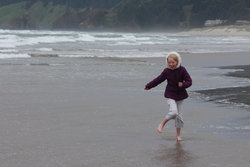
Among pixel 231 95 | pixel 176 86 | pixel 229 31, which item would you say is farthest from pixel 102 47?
pixel 229 31

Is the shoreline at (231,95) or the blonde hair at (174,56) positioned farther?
the shoreline at (231,95)

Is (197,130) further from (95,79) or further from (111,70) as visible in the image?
(111,70)

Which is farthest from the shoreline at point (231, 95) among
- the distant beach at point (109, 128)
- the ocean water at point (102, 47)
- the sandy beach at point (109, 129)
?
the ocean water at point (102, 47)

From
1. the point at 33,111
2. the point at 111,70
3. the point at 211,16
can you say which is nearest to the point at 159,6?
the point at 211,16

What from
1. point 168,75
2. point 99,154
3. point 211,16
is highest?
point 211,16

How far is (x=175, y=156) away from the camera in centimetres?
627

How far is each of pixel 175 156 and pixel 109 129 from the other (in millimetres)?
1579

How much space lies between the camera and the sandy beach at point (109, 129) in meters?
6.07

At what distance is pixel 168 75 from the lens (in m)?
7.22

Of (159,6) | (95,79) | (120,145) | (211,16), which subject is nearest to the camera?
(120,145)

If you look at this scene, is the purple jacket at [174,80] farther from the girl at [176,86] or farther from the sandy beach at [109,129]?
the sandy beach at [109,129]

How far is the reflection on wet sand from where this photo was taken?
5920 millimetres

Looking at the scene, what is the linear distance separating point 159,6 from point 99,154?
133052mm

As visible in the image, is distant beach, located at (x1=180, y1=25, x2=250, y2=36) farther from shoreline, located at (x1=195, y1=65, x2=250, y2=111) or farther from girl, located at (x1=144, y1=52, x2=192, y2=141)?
girl, located at (x1=144, y1=52, x2=192, y2=141)
